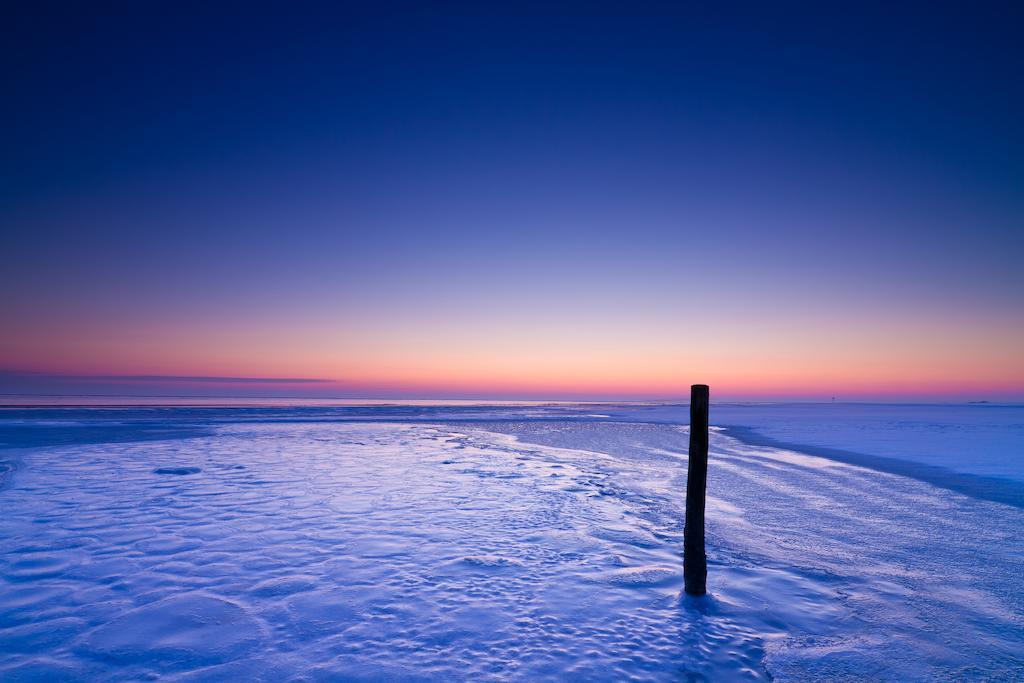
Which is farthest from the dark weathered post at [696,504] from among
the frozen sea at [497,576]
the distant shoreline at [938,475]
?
the distant shoreline at [938,475]

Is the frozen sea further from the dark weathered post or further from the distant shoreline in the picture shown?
the dark weathered post

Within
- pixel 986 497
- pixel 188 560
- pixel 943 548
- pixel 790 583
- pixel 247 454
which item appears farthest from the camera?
pixel 247 454

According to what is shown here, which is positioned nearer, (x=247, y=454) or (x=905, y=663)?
(x=905, y=663)

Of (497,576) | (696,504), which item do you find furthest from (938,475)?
(497,576)

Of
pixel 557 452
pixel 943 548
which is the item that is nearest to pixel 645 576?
pixel 943 548

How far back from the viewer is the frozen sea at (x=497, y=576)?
5109 millimetres

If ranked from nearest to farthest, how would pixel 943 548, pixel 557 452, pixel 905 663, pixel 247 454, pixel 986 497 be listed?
pixel 905 663 → pixel 943 548 → pixel 986 497 → pixel 247 454 → pixel 557 452

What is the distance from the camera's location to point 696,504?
6.93 m

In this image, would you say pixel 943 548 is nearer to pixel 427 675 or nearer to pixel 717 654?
pixel 717 654

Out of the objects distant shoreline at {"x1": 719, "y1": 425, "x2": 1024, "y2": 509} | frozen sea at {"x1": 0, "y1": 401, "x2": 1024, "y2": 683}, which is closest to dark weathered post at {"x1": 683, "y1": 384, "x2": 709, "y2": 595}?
frozen sea at {"x1": 0, "y1": 401, "x2": 1024, "y2": 683}

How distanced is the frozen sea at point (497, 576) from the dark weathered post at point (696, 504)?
0.31 meters

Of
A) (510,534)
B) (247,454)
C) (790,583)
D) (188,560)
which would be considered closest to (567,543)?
(510,534)

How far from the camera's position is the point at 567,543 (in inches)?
352

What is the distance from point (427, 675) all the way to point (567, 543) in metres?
4.50
